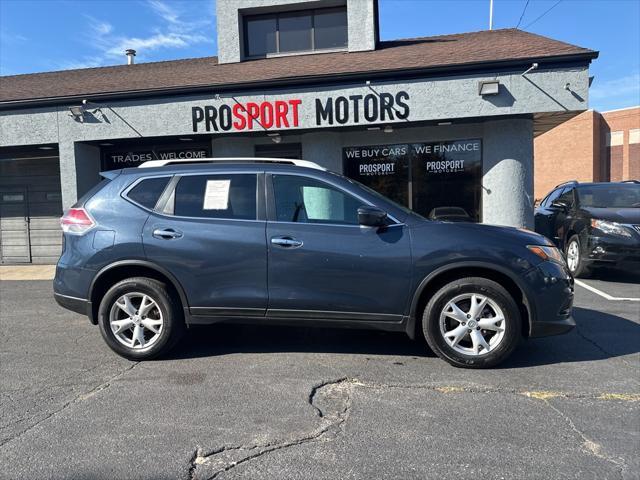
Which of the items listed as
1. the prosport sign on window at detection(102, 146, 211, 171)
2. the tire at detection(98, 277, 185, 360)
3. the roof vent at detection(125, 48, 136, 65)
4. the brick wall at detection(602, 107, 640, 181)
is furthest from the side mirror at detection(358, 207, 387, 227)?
the brick wall at detection(602, 107, 640, 181)

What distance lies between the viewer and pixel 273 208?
457cm

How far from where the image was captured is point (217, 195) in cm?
468

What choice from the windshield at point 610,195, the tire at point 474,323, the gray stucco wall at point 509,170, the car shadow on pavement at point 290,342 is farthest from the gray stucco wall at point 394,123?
the tire at point 474,323

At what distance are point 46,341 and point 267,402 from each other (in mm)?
3219

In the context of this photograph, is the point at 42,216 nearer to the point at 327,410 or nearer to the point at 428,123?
the point at 428,123

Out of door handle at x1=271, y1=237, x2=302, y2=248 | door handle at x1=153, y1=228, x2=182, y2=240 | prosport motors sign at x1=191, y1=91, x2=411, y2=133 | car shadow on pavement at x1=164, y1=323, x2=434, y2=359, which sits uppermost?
prosport motors sign at x1=191, y1=91, x2=411, y2=133

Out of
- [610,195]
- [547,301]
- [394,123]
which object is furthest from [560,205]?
[547,301]

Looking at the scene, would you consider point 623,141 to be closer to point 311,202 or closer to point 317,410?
point 311,202

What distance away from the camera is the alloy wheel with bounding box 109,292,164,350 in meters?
4.62

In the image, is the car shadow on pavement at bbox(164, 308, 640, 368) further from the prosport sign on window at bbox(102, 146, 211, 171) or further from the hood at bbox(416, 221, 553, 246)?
the prosport sign on window at bbox(102, 146, 211, 171)

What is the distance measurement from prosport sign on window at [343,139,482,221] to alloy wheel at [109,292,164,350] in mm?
7301

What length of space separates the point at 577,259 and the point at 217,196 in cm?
727

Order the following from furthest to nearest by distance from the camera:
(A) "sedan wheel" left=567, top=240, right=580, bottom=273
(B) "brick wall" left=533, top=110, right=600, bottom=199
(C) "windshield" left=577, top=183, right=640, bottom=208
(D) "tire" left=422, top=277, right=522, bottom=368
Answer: (B) "brick wall" left=533, top=110, right=600, bottom=199
(C) "windshield" left=577, top=183, right=640, bottom=208
(A) "sedan wheel" left=567, top=240, right=580, bottom=273
(D) "tire" left=422, top=277, right=522, bottom=368

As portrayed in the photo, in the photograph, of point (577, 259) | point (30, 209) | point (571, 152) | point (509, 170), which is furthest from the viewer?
point (571, 152)
